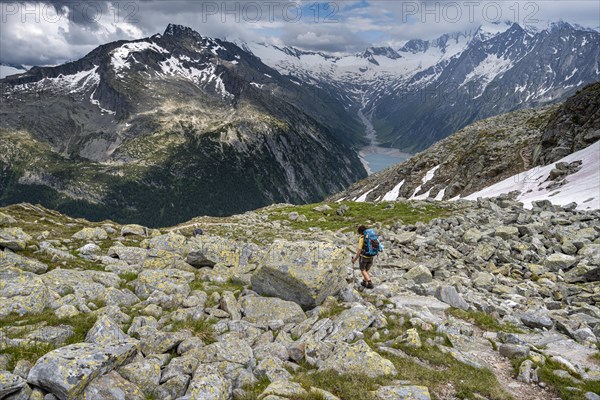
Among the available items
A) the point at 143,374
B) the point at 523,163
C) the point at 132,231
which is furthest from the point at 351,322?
the point at 523,163

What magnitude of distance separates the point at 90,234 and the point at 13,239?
558 centimetres

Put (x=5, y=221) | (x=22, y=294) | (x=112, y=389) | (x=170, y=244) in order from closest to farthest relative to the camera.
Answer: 1. (x=112, y=389)
2. (x=22, y=294)
3. (x=170, y=244)
4. (x=5, y=221)

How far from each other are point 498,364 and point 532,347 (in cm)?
188

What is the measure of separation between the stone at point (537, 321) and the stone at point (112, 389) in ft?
52.5

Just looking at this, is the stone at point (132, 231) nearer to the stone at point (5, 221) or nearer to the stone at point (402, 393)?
the stone at point (5, 221)

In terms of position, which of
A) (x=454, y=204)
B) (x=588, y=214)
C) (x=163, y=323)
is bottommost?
(x=454, y=204)

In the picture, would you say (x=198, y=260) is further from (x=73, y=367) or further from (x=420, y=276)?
(x=420, y=276)

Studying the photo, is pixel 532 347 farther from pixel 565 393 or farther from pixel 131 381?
pixel 131 381

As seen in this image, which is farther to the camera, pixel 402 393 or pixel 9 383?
pixel 402 393

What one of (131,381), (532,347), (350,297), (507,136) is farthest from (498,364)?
(507,136)

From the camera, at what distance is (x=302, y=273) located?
1609 centimetres

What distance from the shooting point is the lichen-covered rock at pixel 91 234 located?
2286cm

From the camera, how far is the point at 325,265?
16406 mm

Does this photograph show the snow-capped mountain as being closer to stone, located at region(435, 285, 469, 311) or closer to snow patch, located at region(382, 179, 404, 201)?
snow patch, located at region(382, 179, 404, 201)
